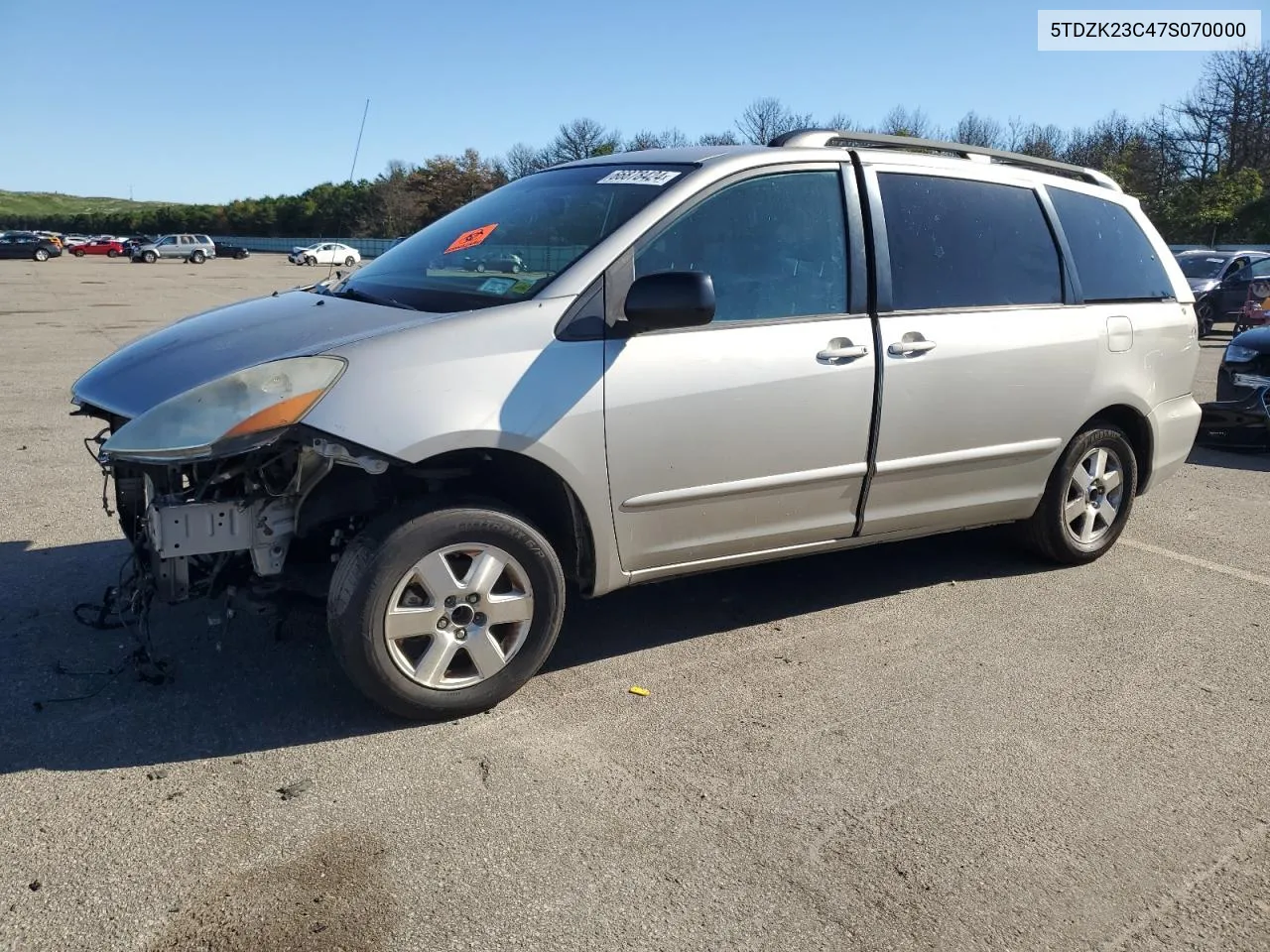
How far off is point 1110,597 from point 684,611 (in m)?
1.99

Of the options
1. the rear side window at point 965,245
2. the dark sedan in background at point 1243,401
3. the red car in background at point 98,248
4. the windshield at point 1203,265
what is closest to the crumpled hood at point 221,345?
the rear side window at point 965,245

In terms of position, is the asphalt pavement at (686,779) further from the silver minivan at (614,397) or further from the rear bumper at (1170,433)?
the rear bumper at (1170,433)

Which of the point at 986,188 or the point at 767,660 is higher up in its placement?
the point at 986,188

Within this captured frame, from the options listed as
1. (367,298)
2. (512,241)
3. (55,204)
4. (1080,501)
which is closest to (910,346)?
(1080,501)

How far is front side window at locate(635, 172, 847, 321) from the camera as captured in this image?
12.3ft

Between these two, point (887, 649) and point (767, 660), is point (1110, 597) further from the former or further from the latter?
point (767, 660)

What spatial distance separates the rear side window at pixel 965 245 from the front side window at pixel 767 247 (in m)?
0.30

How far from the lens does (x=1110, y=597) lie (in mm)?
4766

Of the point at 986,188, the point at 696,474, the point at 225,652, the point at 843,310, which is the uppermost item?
the point at 986,188

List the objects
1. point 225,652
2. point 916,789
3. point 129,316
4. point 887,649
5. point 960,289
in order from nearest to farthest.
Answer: point 916,789 < point 225,652 < point 887,649 < point 960,289 < point 129,316

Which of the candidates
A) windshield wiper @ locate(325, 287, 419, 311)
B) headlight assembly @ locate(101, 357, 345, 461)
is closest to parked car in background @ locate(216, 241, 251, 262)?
windshield wiper @ locate(325, 287, 419, 311)

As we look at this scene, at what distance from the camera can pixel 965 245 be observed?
449cm

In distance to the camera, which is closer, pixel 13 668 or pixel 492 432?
pixel 492 432

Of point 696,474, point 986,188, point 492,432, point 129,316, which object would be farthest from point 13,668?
point 129,316
